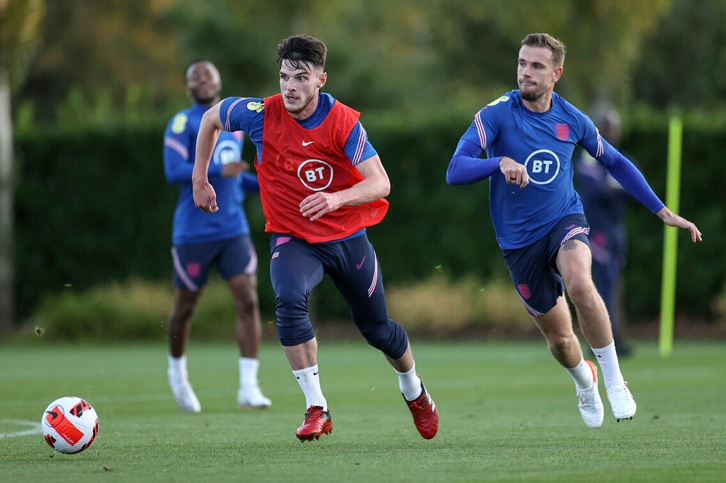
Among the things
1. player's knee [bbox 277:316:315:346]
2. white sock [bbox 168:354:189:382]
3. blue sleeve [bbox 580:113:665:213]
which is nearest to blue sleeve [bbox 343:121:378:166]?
player's knee [bbox 277:316:315:346]

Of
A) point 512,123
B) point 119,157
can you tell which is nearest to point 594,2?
point 119,157

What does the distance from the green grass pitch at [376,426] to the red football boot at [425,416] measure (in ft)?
0.27

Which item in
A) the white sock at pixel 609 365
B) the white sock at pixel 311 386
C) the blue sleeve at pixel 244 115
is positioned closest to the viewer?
the white sock at pixel 311 386

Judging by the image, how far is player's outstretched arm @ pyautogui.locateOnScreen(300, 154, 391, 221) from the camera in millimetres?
5688

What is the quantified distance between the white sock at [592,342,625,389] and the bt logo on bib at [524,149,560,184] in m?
1.11

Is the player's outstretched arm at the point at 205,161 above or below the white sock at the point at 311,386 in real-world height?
above

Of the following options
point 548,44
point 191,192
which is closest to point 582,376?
point 548,44

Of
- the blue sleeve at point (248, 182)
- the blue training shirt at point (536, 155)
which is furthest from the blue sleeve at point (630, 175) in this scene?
the blue sleeve at point (248, 182)

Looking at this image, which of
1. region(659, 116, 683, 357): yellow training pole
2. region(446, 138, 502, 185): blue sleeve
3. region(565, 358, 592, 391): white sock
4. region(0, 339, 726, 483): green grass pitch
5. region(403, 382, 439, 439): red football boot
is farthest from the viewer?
region(659, 116, 683, 357): yellow training pole

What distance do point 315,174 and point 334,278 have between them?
2.20ft

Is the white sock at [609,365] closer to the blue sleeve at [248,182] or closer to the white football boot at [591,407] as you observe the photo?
the white football boot at [591,407]

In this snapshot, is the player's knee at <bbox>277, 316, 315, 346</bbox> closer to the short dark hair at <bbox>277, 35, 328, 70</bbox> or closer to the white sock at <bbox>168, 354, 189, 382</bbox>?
the short dark hair at <bbox>277, 35, 328, 70</bbox>

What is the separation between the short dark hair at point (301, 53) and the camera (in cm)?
617

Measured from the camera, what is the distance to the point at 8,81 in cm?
1794
